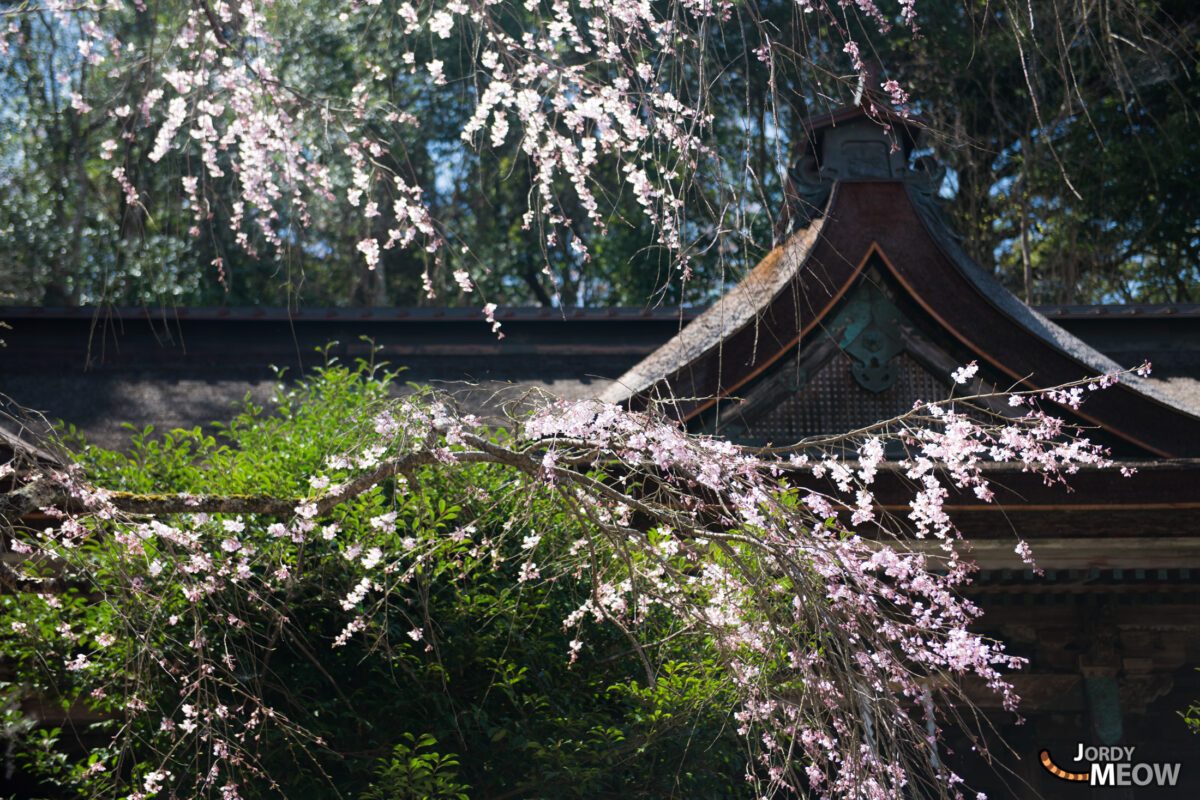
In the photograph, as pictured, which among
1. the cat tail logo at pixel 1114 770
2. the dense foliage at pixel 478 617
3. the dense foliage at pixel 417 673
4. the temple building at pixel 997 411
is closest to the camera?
the dense foliage at pixel 478 617

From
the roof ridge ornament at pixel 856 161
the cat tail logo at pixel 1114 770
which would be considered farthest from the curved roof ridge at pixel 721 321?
the cat tail logo at pixel 1114 770

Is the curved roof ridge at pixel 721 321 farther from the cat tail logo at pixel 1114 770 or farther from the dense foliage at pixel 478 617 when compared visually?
the cat tail logo at pixel 1114 770

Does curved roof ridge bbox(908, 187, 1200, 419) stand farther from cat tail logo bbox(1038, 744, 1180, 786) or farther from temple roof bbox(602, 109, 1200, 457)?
cat tail logo bbox(1038, 744, 1180, 786)

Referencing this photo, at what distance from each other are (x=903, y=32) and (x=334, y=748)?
1252 cm

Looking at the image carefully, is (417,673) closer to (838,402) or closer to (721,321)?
(721,321)

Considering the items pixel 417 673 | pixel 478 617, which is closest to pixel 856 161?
pixel 478 617

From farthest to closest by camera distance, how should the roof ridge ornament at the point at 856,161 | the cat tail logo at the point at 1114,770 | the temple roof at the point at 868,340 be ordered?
the roof ridge ornament at the point at 856,161 → the cat tail logo at the point at 1114,770 → the temple roof at the point at 868,340

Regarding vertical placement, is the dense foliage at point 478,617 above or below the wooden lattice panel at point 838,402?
below

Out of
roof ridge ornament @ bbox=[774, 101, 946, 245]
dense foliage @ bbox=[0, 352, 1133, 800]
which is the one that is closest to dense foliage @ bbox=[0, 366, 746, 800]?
dense foliage @ bbox=[0, 352, 1133, 800]

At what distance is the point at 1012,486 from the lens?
5156 mm

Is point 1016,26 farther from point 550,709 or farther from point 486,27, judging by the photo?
point 550,709

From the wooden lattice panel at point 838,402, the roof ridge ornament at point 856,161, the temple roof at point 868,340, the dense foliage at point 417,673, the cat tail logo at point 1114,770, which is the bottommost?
the cat tail logo at point 1114,770

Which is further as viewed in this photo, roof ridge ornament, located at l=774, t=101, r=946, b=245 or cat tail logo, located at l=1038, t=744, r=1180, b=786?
roof ridge ornament, located at l=774, t=101, r=946, b=245

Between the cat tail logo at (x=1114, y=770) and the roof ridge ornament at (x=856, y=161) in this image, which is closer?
the cat tail logo at (x=1114, y=770)
